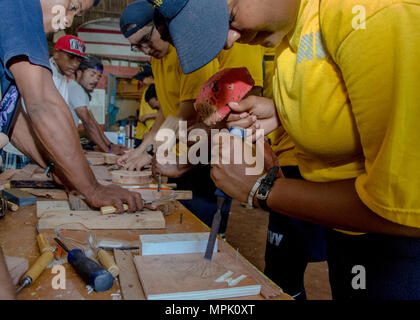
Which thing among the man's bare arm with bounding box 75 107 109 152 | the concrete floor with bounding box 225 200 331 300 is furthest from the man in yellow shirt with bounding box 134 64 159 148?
the concrete floor with bounding box 225 200 331 300

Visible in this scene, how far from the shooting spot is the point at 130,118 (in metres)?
9.33

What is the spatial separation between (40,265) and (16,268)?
2.4 inches

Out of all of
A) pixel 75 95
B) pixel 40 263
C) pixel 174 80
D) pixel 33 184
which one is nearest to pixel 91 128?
pixel 75 95

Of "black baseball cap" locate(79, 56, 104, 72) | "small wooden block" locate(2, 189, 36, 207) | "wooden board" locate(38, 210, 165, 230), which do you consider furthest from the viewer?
"black baseball cap" locate(79, 56, 104, 72)

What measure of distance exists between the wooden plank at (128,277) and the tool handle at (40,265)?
7.1 inches

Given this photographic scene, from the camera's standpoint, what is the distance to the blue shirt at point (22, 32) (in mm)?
1188

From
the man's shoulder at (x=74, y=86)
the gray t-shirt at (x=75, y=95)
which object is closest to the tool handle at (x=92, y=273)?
the gray t-shirt at (x=75, y=95)

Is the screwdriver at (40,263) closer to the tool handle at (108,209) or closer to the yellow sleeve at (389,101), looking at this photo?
the tool handle at (108,209)

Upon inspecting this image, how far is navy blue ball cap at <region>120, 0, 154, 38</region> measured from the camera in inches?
80.5

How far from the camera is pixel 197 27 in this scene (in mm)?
891

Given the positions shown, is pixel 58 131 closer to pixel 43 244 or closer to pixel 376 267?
pixel 43 244

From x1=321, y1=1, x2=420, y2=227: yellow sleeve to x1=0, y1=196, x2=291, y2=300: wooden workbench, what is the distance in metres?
0.36

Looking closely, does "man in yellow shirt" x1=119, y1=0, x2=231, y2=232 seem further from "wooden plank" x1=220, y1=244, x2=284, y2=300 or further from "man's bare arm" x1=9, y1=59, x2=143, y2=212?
"wooden plank" x1=220, y1=244, x2=284, y2=300
